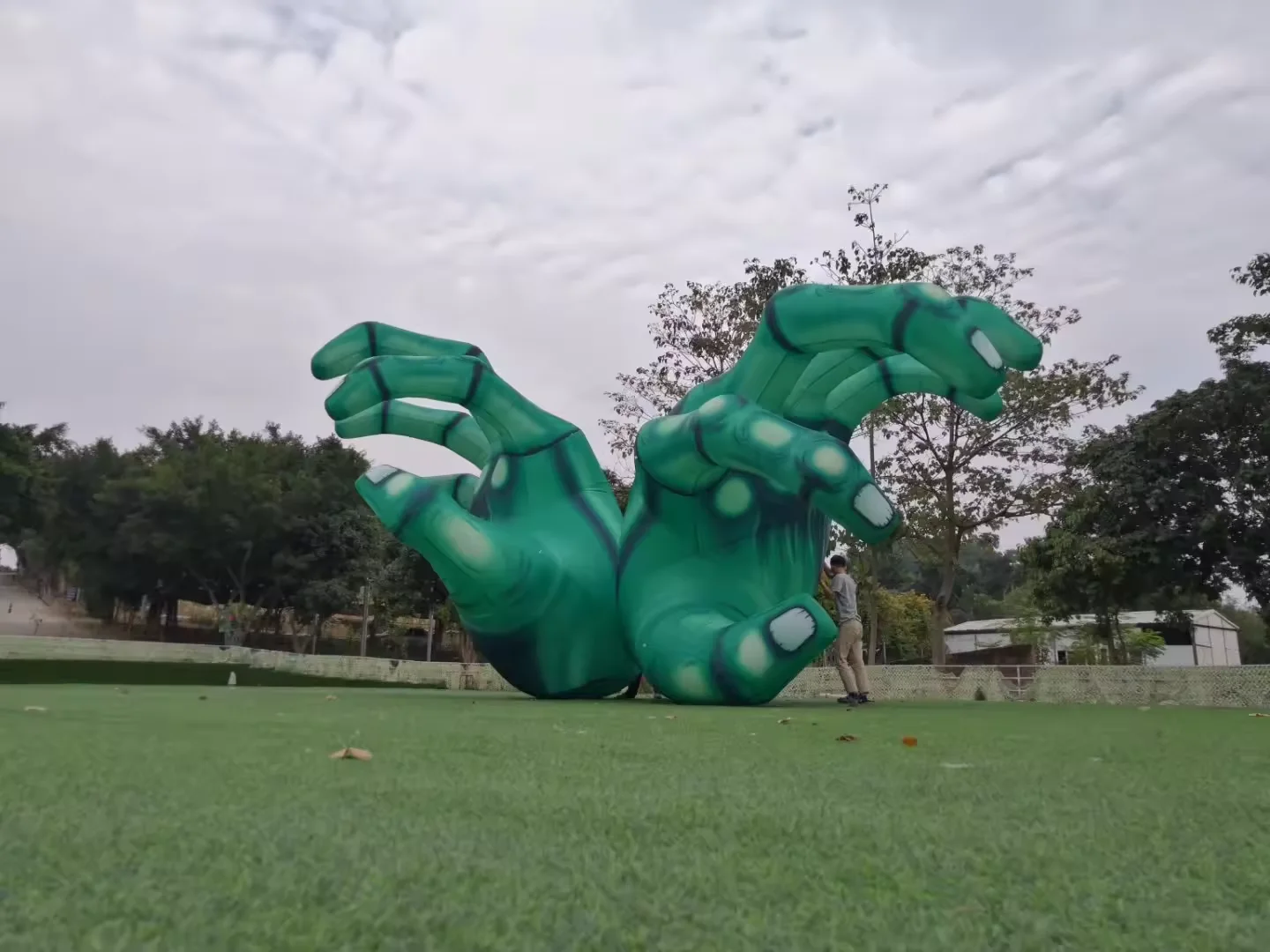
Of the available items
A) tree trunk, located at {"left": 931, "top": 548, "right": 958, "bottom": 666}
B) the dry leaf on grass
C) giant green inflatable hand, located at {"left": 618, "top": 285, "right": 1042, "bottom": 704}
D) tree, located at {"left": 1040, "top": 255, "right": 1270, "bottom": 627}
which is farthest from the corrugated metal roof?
the dry leaf on grass

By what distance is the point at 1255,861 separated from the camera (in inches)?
63.3

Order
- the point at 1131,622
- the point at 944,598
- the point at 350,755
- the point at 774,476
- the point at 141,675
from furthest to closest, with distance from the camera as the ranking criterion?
1. the point at 1131,622
2. the point at 141,675
3. the point at 944,598
4. the point at 774,476
5. the point at 350,755

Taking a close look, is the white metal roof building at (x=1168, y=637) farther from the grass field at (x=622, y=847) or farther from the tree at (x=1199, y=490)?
the grass field at (x=622, y=847)

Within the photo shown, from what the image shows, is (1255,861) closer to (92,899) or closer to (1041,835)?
(1041,835)

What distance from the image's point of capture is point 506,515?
7867 mm

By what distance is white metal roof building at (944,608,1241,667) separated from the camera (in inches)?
1394

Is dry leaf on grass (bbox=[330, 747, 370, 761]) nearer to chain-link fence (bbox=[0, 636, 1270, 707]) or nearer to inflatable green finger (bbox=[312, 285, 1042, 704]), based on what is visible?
inflatable green finger (bbox=[312, 285, 1042, 704])

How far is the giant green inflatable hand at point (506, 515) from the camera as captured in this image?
7070 millimetres

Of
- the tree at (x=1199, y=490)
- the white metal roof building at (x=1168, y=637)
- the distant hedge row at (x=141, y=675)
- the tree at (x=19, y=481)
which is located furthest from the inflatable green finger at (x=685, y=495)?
the white metal roof building at (x=1168, y=637)

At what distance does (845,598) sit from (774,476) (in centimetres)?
181

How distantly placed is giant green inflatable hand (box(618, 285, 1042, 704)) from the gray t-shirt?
254mm

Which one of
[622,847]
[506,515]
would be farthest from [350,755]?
[506,515]

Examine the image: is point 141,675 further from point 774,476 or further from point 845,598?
point 774,476

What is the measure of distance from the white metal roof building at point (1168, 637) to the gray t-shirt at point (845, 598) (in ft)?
91.5
